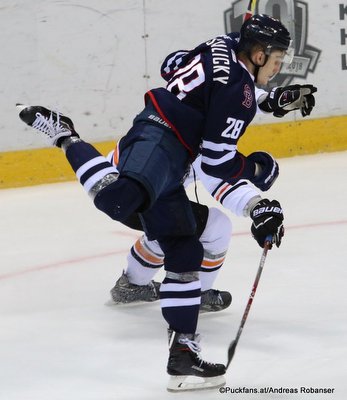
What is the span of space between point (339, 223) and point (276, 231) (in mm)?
2099

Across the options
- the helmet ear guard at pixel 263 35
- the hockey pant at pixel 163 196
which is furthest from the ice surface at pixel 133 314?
the helmet ear guard at pixel 263 35

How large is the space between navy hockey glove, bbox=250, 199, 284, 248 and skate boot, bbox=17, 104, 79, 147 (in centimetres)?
57

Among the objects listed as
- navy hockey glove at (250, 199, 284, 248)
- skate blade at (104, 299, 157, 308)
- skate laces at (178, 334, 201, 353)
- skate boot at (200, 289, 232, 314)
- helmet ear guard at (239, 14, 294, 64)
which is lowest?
skate blade at (104, 299, 157, 308)

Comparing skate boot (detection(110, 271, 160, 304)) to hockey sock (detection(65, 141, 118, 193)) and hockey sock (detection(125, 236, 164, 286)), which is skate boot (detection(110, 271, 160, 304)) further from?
hockey sock (detection(65, 141, 118, 193))

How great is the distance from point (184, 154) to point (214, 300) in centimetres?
77

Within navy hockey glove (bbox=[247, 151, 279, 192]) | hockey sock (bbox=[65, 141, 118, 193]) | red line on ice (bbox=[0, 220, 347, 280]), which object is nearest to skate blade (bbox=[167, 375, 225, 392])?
hockey sock (bbox=[65, 141, 118, 193])

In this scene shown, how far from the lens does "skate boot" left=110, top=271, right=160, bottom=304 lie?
12.5ft

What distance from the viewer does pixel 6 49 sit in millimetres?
5945

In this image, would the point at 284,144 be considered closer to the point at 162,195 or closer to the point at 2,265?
the point at 2,265

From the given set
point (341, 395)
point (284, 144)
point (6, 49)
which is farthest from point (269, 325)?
point (284, 144)

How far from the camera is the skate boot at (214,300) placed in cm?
365

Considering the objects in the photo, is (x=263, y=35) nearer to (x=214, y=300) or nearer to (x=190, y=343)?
(x=190, y=343)

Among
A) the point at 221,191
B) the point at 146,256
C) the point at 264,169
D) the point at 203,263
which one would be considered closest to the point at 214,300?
the point at 203,263

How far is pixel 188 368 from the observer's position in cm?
288
